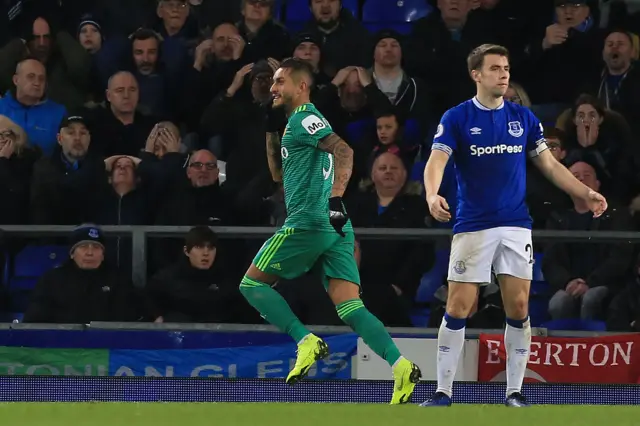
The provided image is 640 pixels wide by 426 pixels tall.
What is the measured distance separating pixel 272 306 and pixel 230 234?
277cm

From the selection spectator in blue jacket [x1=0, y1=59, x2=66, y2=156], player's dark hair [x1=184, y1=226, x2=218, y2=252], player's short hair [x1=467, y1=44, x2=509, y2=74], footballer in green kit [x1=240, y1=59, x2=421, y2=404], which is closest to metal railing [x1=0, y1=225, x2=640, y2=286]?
player's dark hair [x1=184, y1=226, x2=218, y2=252]

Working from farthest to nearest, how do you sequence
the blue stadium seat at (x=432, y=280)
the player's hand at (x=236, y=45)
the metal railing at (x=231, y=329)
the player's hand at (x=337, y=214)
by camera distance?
the player's hand at (x=236, y=45) → the blue stadium seat at (x=432, y=280) → the metal railing at (x=231, y=329) → the player's hand at (x=337, y=214)

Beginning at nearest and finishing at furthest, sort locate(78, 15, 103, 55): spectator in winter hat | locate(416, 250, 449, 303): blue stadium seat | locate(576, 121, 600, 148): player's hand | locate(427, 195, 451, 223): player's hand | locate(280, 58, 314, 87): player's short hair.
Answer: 1. locate(427, 195, 451, 223): player's hand
2. locate(280, 58, 314, 87): player's short hair
3. locate(416, 250, 449, 303): blue stadium seat
4. locate(576, 121, 600, 148): player's hand
5. locate(78, 15, 103, 55): spectator in winter hat

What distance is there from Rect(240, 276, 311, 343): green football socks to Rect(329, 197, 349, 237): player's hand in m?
0.64

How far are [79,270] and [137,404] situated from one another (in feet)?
12.2

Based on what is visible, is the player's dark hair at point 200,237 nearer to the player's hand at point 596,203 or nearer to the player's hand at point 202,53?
the player's hand at point 202,53

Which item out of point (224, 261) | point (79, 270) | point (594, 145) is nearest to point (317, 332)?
point (224, 261)

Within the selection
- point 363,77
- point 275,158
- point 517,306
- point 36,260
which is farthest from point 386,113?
point 517,306

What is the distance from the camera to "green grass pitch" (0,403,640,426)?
6535 millimetres

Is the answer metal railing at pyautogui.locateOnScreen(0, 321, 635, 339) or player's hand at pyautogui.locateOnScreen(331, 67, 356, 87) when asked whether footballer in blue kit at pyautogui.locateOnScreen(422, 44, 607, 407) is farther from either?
player's hand at pyautogui.locateOnScreen(331, 67, 356, 87)

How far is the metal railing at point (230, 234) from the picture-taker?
10.9 meters

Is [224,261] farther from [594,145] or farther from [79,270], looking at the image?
[594,145]

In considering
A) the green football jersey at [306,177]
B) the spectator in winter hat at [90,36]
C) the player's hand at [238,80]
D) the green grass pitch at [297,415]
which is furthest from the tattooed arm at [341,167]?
the spectator in winter hat at [90,36]

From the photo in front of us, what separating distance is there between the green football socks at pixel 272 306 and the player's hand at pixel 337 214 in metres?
0.64
